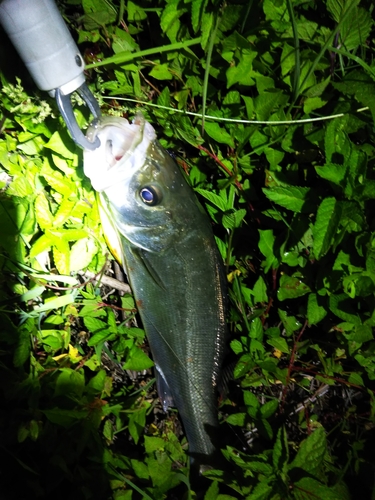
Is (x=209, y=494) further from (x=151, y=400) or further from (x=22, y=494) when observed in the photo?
(x=22, y=494)

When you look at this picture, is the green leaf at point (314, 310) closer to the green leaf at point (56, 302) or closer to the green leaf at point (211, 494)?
the green leaf at point (211, 494)

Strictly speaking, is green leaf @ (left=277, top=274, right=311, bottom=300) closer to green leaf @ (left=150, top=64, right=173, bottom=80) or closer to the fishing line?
the fishing line

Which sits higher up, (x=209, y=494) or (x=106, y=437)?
(x=106, y=437)

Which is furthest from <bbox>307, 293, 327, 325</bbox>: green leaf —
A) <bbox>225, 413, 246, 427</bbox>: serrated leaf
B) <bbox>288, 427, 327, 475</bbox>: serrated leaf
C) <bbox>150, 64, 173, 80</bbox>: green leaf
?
<bbox>150, 64, 173, 80</bbox>: green leaf

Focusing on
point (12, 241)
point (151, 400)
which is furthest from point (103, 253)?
point (151, 400)

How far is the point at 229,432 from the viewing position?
8.03 ft

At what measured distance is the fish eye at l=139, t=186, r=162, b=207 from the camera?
6.18 ft

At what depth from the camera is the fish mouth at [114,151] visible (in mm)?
1730

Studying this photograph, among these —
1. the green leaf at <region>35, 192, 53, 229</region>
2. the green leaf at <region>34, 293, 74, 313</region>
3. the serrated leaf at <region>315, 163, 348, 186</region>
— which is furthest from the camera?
the green leaf at <region>34, 293, 74, 313</region>

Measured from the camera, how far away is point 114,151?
1.79m

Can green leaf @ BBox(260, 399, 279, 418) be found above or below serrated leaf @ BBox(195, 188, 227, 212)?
below

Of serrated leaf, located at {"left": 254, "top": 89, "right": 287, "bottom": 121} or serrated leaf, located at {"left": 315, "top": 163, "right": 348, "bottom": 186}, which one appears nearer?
serrated leaf, located at {"left": 315, "top": 163, "right": 348, "bottom": 186}

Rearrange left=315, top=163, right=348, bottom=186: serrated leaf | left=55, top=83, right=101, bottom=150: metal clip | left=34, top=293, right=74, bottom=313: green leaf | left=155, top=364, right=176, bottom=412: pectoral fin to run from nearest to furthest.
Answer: left=55, top=83, right=101, bottom=150: metal clip
left=315, top=163, right=348, bottom=186: serrated leaf
left=34, top=293, right=74, bottom=313: green leaf
left=155, top=364, right=176, bottom=412: pectoral fin

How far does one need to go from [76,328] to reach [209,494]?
3.73 feet
